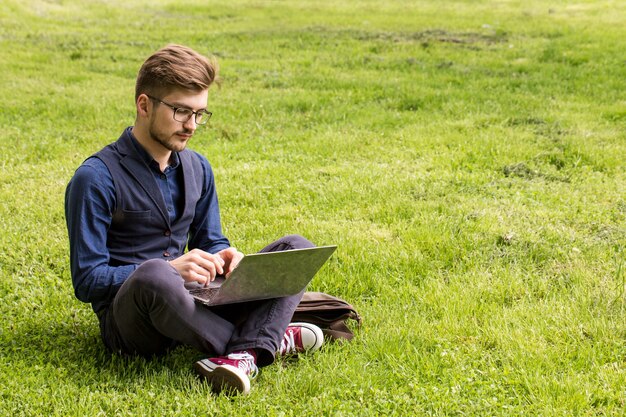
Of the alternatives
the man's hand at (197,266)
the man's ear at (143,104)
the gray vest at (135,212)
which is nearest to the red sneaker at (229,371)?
the man's hand at (197,266)

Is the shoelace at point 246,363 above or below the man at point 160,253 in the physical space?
below

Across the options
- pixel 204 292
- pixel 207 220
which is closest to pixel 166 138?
pixel 207 220

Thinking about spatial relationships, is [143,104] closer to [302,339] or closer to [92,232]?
[92,232]

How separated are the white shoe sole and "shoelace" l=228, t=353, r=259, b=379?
9 cm

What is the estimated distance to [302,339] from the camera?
15.6 ft

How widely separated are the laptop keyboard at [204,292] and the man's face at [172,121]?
887 millimetres

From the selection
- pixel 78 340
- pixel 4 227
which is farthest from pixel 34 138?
pixel 78 340

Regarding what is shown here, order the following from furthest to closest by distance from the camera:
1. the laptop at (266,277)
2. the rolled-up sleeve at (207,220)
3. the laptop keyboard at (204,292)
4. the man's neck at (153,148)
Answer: the rolled-up sleeve at (207,220), the man's neck at (153,148), the laptop keyboard at (204,292), the laptop at (266,277)

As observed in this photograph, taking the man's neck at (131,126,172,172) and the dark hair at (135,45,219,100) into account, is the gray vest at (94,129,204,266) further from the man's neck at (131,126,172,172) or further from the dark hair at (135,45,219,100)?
the dark hair at (135,45,219,100)

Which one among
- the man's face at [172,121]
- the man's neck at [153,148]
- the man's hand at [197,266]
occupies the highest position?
the man's face at [172,121]

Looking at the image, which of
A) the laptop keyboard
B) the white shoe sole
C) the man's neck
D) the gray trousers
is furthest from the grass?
the man's neck

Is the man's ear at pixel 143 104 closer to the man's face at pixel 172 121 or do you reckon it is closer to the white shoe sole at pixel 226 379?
the man's face at pixel 172 121

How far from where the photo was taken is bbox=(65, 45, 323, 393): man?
164 inches

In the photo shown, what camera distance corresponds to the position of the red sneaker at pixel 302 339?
473 centimetres
